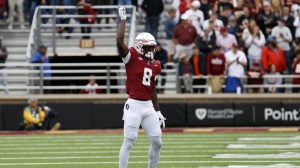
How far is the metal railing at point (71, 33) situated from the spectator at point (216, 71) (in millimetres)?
2187

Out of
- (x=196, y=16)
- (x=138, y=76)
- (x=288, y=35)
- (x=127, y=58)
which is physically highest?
(x=196, y=16)

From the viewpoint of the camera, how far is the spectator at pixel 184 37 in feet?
75.8

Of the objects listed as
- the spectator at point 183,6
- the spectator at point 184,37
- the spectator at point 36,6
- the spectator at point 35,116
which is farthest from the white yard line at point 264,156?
the spectator at point 36,6

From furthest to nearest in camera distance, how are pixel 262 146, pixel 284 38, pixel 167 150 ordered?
pixel 284 38
pixel 262 146
pixel 167 150

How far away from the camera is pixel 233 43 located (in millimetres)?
22797

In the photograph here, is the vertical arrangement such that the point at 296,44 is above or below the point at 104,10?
below

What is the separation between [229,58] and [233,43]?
16.7 inches

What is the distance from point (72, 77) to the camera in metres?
23.3

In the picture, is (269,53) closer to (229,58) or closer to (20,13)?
(229,58)

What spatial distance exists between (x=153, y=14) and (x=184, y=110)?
2.91 metres

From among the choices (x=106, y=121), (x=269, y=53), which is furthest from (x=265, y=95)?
(x=106, y=121)

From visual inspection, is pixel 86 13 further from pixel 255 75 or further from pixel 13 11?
pixel 255 75

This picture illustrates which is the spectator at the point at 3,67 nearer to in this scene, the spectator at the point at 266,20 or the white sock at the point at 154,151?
the spectator at the point at 266,20

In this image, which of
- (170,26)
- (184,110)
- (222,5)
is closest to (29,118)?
(184,110)
